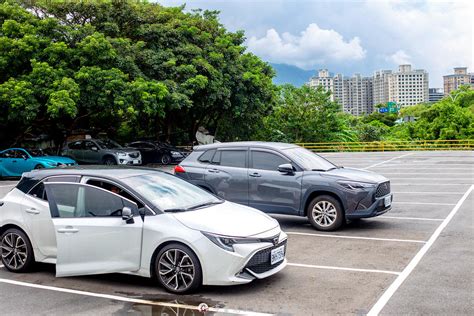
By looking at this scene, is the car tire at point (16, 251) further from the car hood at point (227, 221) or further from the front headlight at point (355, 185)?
the front headlight at point (355, 185)

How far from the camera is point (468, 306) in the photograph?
18.6 ft

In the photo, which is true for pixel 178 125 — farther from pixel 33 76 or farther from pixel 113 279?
pixel 113 279

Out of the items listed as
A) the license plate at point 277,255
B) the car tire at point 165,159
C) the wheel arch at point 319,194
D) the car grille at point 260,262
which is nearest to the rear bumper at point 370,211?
the wheel arch at point 319,194

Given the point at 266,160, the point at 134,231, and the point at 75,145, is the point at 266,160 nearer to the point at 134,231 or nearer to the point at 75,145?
the point at 134,231

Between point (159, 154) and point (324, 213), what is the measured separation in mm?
21509

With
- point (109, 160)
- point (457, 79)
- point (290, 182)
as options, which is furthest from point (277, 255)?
point (457, 79)

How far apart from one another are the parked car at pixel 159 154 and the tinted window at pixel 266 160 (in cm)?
2012

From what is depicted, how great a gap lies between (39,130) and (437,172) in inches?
950

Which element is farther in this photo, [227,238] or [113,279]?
[113,279]

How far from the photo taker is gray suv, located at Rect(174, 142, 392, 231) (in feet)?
32.2

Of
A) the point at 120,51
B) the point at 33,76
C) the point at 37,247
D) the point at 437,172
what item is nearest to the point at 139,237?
the point at 37,247

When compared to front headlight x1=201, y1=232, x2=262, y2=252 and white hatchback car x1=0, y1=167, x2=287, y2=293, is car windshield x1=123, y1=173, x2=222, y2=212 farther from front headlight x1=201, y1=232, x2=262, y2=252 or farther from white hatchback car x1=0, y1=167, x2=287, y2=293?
front headlight x1=201, y1=232, x2=262, y2=252

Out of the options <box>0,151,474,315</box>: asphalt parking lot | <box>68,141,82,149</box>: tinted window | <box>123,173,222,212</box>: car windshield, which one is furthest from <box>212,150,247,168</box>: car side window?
<box>68,141,82,149</box>: tinted window

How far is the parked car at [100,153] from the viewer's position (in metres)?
26.2
